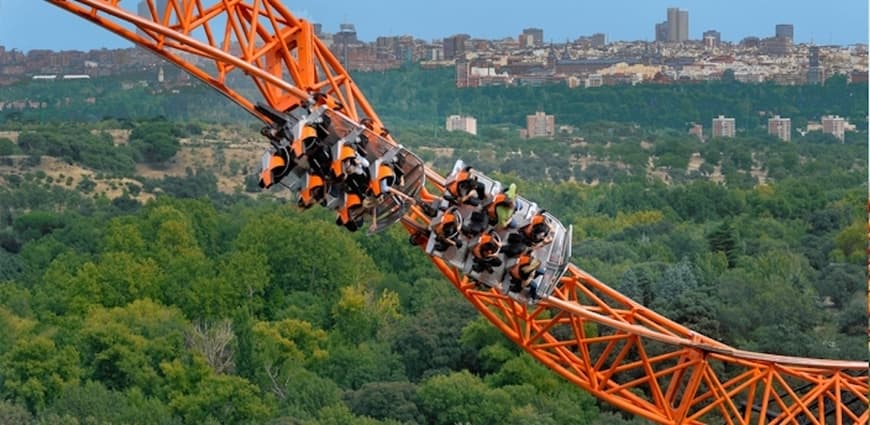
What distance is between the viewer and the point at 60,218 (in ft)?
184

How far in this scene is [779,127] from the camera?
88.9 m

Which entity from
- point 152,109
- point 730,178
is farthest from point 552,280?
point 152,109

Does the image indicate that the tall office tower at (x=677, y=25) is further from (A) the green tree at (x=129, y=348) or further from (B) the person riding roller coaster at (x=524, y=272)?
(B) the person riding roller coaster at (x=524, y=272)

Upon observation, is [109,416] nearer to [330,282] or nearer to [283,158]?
[330,282]

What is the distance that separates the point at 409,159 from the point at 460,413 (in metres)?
17.6

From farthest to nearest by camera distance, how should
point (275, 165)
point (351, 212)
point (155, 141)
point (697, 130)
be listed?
point (697, 130) → point (155, 141) → point (351, 212) → point (275, 165)

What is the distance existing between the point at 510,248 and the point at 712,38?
96.5m

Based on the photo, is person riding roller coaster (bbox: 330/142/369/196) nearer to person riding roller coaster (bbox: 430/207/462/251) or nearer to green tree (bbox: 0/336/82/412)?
person riding roller coaster (bbox: 430/207/462/251)

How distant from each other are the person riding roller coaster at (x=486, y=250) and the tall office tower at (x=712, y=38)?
95277 mm

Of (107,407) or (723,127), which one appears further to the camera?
(723,127)

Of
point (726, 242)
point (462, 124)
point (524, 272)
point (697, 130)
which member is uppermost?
point (524, 272)

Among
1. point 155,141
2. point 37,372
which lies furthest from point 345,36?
point 37,372

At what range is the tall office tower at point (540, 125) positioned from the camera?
3415 inches

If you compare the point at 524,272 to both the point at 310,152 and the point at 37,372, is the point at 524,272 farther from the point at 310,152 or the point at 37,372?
the point at 37,372
